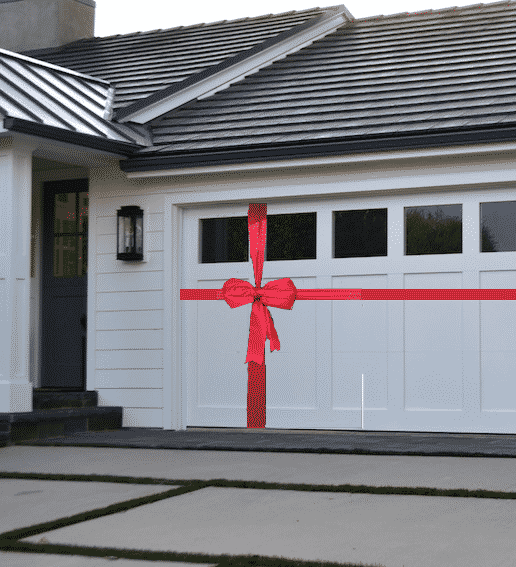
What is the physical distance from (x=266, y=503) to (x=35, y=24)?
30.4 feet

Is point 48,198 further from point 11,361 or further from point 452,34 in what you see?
point 452,34

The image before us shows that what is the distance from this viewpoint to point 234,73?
351 inches

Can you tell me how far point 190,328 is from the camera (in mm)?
7906

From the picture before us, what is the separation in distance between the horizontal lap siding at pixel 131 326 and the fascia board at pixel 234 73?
967mm

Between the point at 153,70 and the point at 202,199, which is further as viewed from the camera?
the point at 153,70

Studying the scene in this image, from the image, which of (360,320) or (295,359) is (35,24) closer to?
(295,359)

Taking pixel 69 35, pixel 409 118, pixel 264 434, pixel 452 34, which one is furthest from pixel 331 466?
pixel 69 35

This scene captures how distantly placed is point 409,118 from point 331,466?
10.8ft

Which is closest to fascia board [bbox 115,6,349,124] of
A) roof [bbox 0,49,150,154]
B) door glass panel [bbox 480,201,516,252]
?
roof [bbox 0,49,150,154]

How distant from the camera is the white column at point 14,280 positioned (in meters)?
6.95

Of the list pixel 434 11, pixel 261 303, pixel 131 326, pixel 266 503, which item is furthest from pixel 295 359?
pixel 434 11

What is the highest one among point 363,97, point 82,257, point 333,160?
point 363,97

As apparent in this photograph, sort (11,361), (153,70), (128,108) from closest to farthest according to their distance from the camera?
(11,361) < (128,108) < (153,70)

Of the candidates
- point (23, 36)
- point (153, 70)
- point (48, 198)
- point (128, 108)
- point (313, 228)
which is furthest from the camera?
point (23, 36)
